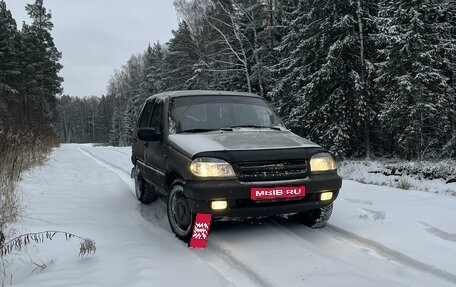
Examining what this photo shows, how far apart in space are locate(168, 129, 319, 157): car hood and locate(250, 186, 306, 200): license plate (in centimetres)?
48

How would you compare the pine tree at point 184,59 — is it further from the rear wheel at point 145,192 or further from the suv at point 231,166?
the suv at point 231,166

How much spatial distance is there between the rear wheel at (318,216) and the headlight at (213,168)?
1482 millimetres

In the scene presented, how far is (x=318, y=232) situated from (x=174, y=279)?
2.25 metres

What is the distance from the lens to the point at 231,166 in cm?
471

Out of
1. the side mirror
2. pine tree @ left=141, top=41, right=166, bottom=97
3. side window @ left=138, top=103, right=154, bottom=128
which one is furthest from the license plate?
pine tree @ left=141, top=41, right=166, bottom=97

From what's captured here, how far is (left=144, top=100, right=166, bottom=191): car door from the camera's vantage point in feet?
19.4

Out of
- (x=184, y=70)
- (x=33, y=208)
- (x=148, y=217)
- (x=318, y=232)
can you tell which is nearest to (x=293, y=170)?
(x=318, y=232)

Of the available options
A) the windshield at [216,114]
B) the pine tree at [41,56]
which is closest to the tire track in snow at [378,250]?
the windshield at [216,114]

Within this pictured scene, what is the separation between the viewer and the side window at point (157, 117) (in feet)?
20.9

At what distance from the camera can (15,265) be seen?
4227mm

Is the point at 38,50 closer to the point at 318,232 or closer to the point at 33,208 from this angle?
the point at 33,208

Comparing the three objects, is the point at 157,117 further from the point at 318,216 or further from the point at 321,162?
the point at 318,216

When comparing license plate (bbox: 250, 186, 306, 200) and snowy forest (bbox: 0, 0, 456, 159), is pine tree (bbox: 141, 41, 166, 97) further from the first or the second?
license plate (bbox: 250, 186, 306, 200)

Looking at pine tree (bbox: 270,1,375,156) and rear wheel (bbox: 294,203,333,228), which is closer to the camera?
rear wheel (bbox: 294,203,333,228)
